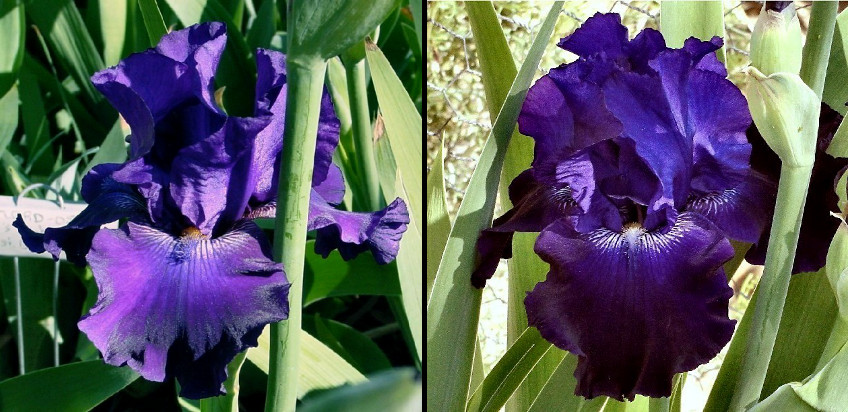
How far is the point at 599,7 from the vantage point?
34.9 inches

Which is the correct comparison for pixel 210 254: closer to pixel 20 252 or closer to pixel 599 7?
pixel 20 252

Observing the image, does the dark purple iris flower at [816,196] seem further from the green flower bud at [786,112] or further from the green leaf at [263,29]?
the green leaf at [263,29]

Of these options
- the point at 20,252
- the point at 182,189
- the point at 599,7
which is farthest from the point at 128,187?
the point at 599,7

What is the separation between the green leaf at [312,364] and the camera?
1.72ft

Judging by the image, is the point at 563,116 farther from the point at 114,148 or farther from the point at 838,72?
the point at 114,148

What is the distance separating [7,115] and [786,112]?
0.65 meters

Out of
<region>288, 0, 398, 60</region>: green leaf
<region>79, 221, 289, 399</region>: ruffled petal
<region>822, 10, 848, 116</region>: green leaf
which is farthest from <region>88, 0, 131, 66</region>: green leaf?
<region>822, 10, 848, 116</region>: green leaf

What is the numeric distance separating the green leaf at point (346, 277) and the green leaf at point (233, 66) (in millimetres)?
179

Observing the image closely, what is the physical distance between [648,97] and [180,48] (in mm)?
269

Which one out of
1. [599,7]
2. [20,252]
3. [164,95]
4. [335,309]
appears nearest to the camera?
[164,95]

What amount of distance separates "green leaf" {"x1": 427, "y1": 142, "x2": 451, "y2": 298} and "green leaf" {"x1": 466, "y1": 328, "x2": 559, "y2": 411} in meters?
0.09

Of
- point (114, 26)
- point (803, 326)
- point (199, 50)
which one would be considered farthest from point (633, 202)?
point (114, 26)

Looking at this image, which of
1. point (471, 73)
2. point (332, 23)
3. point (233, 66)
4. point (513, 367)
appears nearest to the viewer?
point (332, 23)

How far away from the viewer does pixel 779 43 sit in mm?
433
